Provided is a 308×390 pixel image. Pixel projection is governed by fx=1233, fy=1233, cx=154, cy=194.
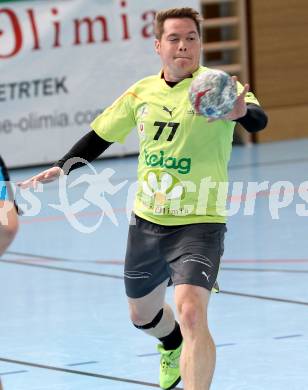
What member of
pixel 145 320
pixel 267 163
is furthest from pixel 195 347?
pixel 267 163

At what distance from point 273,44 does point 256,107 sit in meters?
11.5

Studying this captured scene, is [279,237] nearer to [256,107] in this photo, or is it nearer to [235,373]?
[235,373]

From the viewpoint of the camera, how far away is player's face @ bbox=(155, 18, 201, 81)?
21.4ft

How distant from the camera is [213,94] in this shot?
602cm

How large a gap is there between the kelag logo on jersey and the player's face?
1.54ft

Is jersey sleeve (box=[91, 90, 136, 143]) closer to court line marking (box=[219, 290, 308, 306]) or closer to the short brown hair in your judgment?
the short brown hair

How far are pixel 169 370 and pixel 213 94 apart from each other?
5.70 feet

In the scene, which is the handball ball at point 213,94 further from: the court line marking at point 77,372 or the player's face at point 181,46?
the court line marking at point 77,372

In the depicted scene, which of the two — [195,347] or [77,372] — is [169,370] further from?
[195,347]

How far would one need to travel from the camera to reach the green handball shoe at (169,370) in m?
6.87

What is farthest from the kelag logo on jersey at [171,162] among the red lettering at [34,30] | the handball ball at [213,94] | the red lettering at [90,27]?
the red lettering at [90,27]

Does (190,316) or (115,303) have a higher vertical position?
(190,316)

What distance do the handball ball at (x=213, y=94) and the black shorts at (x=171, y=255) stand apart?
0.68 m

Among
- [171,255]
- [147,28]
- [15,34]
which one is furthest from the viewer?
[147,28]
